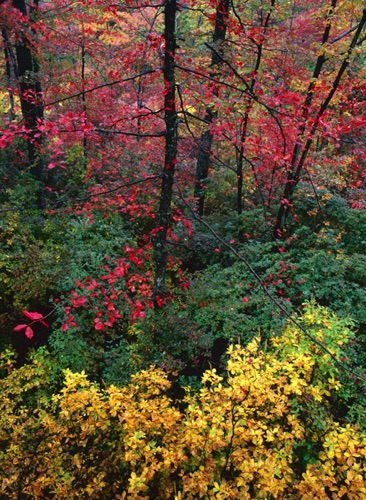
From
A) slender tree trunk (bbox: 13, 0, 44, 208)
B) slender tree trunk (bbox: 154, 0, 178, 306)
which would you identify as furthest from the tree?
slender tree trunk (bbox: 154, 0, 178, 306)

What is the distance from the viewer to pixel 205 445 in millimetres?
3137

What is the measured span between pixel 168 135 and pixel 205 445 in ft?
12.5

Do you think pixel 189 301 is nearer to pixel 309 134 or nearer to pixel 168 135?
pixel 168 135

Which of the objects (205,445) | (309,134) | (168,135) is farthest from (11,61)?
(205,445)

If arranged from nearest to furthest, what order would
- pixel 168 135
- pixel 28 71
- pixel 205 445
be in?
pixel 205 445, pixel 168 135, pixel 28 71

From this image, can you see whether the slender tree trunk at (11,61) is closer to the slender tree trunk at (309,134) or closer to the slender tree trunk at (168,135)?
the slender tree trunk at (168,135)

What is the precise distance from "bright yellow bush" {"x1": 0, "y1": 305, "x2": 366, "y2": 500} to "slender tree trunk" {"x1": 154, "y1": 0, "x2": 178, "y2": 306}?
2.10 meters

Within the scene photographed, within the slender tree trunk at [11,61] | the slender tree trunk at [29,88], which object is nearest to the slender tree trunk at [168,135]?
the slender tree trunk at [29,88]

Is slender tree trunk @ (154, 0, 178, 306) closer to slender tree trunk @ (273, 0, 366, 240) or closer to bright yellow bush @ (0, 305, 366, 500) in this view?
bright yellow bush @ (0, 305, 366, 500)

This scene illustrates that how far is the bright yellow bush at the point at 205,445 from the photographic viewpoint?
2.85m

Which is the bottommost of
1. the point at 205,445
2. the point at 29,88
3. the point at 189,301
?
the point at 189,301

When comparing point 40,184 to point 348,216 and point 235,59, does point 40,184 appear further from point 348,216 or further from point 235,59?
point 348,216

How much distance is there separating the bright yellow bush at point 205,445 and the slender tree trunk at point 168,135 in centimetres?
210

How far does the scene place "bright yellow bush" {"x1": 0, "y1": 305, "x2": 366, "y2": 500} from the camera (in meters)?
2.85
